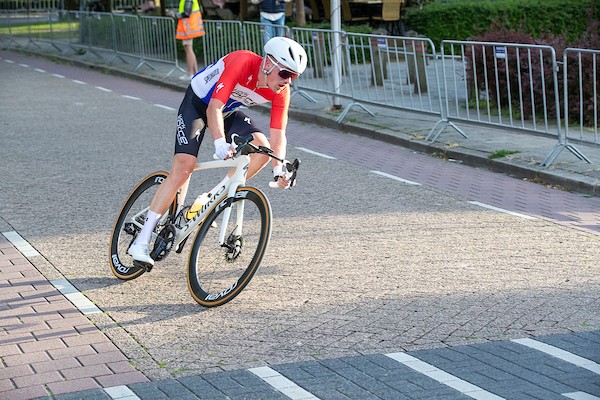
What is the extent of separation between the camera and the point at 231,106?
6.59 m

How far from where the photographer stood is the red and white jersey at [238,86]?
20.4 feet

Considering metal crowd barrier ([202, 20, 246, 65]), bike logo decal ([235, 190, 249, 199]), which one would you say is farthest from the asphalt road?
metal crowd barrier ([202, 20, 246, 65])

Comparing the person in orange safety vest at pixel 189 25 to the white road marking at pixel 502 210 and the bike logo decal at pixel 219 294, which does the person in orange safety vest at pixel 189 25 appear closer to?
the white road marking at pixel 502 210

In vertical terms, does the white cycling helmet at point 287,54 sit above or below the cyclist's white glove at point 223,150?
above

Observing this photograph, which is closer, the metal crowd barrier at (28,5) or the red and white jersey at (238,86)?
the red and white jersey at (238,86)

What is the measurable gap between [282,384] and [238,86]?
2.13 m

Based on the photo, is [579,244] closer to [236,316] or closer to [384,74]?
[236,316]

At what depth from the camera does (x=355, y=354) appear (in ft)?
17.9

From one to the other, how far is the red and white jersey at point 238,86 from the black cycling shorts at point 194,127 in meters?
0.07

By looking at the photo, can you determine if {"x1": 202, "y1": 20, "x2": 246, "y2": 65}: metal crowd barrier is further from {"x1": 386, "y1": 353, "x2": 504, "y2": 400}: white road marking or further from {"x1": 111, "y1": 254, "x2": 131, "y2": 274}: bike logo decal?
{"x1": 386, "y1": 353, "x2": 504, "y2": 400}: white road marking

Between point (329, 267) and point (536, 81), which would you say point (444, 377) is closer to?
point (329, 267)

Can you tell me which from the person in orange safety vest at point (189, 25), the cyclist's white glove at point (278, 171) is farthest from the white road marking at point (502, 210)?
the person in orange safety vest at point (189, 25)

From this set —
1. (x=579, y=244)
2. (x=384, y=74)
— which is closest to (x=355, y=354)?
(x=579, y=244)

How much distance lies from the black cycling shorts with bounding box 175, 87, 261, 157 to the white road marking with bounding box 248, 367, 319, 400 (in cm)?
174
